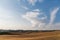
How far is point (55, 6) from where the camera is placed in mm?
1077

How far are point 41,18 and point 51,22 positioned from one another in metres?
0.08

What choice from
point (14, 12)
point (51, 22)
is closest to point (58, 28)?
point (51, 22)

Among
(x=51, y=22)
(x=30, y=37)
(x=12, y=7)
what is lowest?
(x=30, y=37)

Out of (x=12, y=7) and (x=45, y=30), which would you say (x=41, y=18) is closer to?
(x=45, y=30)

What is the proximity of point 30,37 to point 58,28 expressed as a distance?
0.76 ft

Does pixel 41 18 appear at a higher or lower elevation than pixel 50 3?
lower

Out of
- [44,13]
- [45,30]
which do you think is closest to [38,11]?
[44,13]

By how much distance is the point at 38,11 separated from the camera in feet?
3.50

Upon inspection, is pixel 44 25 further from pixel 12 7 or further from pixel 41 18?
pixel 12 7

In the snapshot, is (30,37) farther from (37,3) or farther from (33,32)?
(37,3)

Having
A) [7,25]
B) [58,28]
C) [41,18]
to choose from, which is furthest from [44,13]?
[7,25]

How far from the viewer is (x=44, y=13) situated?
1.07m

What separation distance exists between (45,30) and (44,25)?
4cm

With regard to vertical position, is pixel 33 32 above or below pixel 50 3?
below
